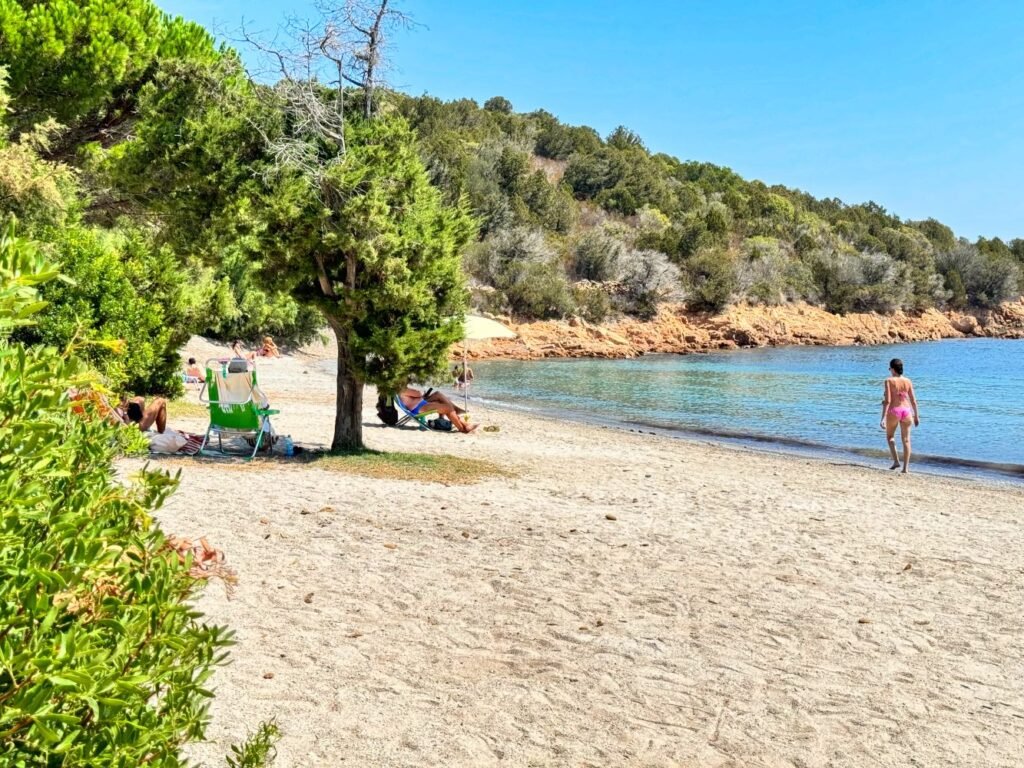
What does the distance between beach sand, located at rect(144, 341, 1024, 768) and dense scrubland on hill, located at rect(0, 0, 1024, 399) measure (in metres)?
1.74

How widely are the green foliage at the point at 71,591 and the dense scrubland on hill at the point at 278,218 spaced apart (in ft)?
1.52

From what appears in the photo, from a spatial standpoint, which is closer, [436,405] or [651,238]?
[436,405]

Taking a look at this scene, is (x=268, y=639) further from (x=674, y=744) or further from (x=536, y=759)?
(x=674, y=744)

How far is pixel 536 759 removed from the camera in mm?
3758

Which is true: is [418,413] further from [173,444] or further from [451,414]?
[173,444]

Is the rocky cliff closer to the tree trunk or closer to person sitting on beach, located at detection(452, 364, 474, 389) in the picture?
person sitting on beach, located at detection(452, 364, 474, 389)

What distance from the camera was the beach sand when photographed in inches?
156

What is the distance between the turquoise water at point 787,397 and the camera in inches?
758

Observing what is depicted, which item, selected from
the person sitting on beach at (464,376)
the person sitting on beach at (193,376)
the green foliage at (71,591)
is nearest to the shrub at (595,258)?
the person sitting on beach at (464,376)

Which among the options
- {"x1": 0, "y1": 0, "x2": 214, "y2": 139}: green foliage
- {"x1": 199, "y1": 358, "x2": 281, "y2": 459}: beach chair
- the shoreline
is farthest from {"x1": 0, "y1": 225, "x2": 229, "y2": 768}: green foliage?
{"x1": 0, "y1": 0, "x2": 214, "y2": 139}: green foliage

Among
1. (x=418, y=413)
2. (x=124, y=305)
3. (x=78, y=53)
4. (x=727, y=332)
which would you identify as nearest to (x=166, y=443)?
(x=124, y=305)

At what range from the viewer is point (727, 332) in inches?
2200

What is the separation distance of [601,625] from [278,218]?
5953 mm

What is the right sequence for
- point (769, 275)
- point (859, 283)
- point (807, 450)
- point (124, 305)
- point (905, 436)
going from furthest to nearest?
point (859, 283), point (769, 275), point (807, 450), point (905, 436), point (124, 305)
